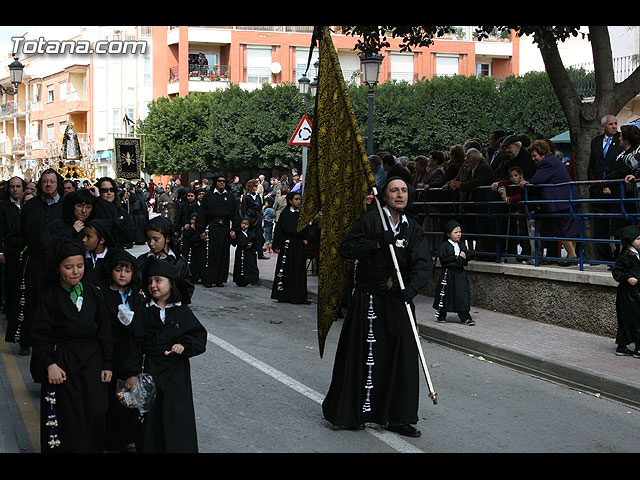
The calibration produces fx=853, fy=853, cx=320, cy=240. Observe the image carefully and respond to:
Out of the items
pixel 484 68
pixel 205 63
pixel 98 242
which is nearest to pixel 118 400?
pixel 98 242

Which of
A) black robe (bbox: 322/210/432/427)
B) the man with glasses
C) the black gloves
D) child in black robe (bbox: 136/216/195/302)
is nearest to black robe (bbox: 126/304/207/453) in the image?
child in black robe (bbox: 136/216/195/302)

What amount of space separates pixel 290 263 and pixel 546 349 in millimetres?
5803

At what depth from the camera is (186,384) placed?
5.35 metres

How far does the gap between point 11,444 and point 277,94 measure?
130 feet

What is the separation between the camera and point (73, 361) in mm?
5250

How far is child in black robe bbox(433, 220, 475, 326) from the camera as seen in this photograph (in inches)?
433

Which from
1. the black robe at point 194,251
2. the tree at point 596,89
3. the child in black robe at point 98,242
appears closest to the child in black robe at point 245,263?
the black robe at point 194,251

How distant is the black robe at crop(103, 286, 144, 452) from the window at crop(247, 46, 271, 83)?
4625cm

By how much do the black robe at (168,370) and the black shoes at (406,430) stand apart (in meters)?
1.75

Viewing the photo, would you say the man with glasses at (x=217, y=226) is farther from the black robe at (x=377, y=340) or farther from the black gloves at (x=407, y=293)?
the black gloves at (x=407, y=293)

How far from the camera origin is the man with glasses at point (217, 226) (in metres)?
16.0

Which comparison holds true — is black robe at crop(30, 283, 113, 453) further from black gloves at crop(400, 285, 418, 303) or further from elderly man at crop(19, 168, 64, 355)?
elderly man at crop(19, 168, 64, 355)

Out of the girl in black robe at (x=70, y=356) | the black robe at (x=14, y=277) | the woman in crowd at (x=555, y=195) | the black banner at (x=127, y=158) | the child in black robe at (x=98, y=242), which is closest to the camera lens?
the girl in black robe at (x=70, y=356)

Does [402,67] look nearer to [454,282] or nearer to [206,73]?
[206,73]
